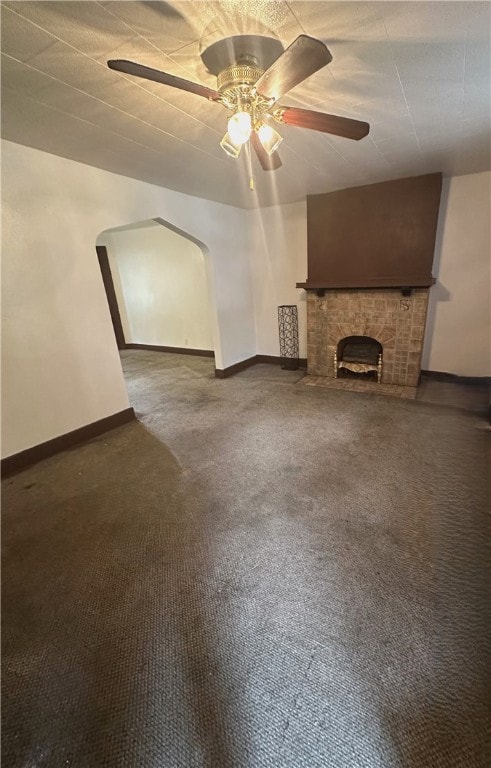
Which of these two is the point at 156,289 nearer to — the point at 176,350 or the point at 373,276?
the point at 176,350

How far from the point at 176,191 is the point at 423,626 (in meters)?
4.23

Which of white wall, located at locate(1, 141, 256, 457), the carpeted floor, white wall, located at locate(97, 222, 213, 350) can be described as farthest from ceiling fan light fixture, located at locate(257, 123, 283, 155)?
white wall, located at locate(97, 222, 213, 350)

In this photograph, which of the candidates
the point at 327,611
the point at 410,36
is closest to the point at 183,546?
the point at 327,611

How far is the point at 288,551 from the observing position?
1689 mm

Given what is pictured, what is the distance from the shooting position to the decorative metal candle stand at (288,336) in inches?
189

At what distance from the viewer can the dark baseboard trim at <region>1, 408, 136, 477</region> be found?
2543 millimetres

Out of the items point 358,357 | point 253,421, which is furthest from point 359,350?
point 253,421

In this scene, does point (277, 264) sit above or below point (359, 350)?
above

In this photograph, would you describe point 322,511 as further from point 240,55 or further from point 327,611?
point 240,55

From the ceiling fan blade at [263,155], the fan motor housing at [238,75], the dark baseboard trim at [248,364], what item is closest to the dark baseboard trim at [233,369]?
the dark baseboard trim at [248,364]

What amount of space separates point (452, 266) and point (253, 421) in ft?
9.84

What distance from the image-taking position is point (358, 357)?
434 cm

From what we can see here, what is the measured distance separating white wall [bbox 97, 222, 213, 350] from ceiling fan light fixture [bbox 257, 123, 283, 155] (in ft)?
12.4

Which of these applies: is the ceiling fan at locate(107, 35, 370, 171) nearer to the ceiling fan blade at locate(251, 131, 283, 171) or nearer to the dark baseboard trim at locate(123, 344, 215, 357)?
the ceiling fan blade at locate(251, 131, 283, 171)
